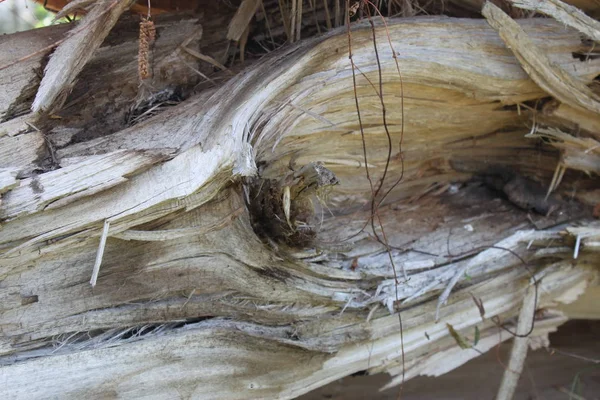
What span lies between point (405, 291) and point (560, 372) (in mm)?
1222

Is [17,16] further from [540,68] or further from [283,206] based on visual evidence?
[540,68]

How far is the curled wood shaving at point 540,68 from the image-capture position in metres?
2.17

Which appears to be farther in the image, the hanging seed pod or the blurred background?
the blurred background

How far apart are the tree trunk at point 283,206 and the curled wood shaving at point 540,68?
0.01m

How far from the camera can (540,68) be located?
2.24m

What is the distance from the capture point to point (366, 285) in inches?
87.0

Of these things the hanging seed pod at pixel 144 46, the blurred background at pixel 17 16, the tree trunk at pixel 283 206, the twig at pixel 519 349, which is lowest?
the twig at pixel 519 349

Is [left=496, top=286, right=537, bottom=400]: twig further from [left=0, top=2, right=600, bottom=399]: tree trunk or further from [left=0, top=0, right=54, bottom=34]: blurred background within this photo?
[left=0, top=0, right=54, bottom=34]: blurred background

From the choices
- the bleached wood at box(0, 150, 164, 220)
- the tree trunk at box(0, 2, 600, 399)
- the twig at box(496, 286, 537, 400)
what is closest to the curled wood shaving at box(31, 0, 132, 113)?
the tree trunk at box(0, 2, 600, 399)

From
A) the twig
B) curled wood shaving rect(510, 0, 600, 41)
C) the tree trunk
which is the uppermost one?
curled wood shaving rect(510, 0, 600, 41)

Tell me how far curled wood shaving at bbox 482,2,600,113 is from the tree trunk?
0.01m

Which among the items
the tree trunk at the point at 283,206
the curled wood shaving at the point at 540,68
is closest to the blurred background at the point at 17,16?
the tree trunk at the point at 283,206

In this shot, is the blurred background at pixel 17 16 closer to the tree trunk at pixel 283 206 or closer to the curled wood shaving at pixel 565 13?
the tree trunk at pixel 283 206

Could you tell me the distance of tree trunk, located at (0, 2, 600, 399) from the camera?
1.73 meters
